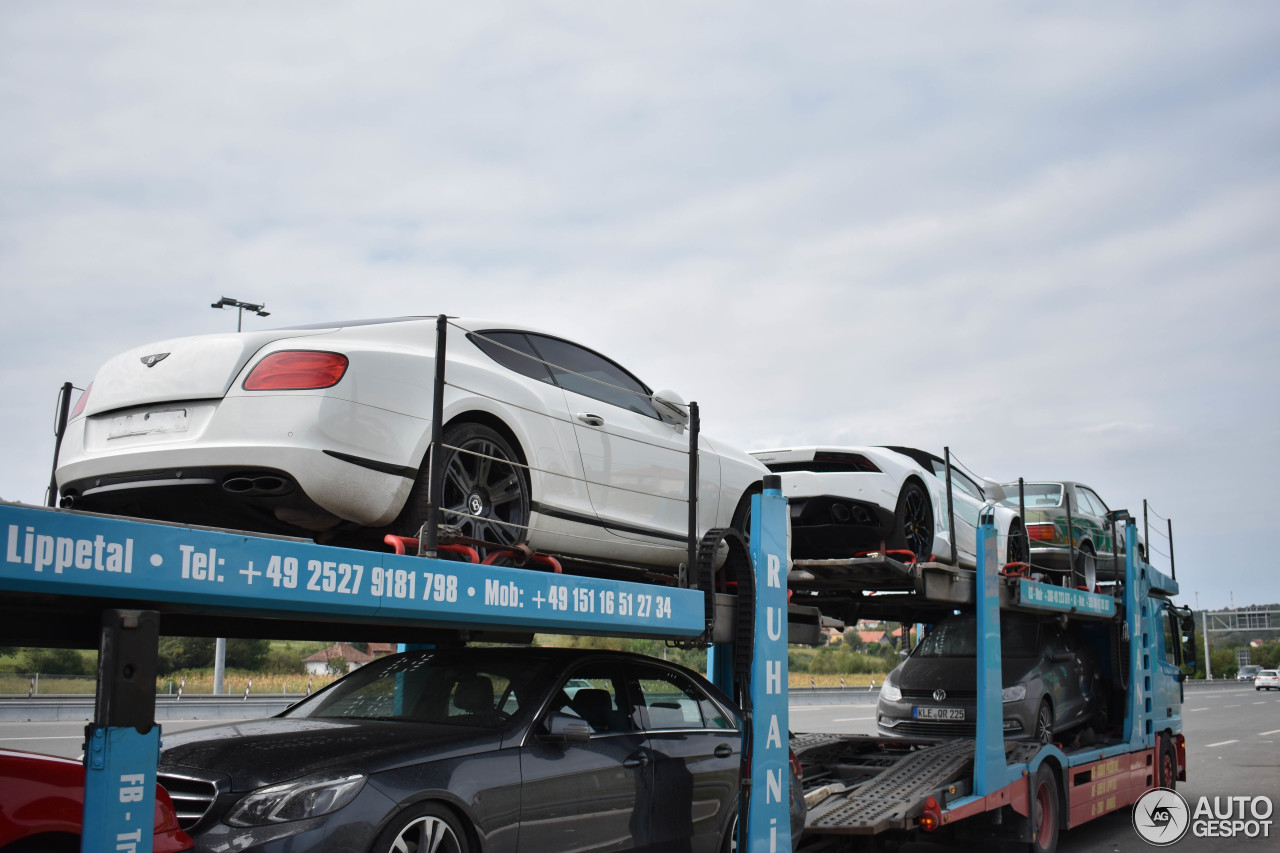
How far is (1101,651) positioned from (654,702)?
23.1ft

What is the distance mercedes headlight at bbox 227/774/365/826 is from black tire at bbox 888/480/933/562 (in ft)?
15.5

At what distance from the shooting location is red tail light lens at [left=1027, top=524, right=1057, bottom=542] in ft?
36.7

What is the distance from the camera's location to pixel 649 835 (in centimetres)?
509

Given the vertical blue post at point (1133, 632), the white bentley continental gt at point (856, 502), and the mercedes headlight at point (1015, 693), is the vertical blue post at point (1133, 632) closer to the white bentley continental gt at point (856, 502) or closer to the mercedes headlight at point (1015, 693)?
the mercedes headlight at point (1015, 693)

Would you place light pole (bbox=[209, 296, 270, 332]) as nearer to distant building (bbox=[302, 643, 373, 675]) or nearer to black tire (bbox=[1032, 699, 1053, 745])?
black tire (bbox=[1032, 699, 1053, 745])

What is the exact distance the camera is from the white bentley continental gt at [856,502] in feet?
25.2

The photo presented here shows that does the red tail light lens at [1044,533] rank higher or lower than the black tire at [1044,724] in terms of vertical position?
higher

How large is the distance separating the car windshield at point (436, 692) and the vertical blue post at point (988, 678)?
3.83 metres

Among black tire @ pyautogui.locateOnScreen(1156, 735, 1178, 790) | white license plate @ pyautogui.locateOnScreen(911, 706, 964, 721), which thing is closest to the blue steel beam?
white license plate @ pyautogui.locateOnScreen(911, 706, 964, 721)

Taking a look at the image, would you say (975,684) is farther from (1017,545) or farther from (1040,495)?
(1040,495)

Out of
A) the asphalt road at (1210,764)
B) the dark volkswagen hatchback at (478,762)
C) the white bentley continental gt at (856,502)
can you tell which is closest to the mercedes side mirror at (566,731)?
the dark volkswagen hatchback at (478,762)

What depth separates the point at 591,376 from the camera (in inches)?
228

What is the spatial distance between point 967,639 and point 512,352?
243 inches

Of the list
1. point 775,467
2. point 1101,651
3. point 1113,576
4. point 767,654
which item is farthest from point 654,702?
Result: point 1113,576
